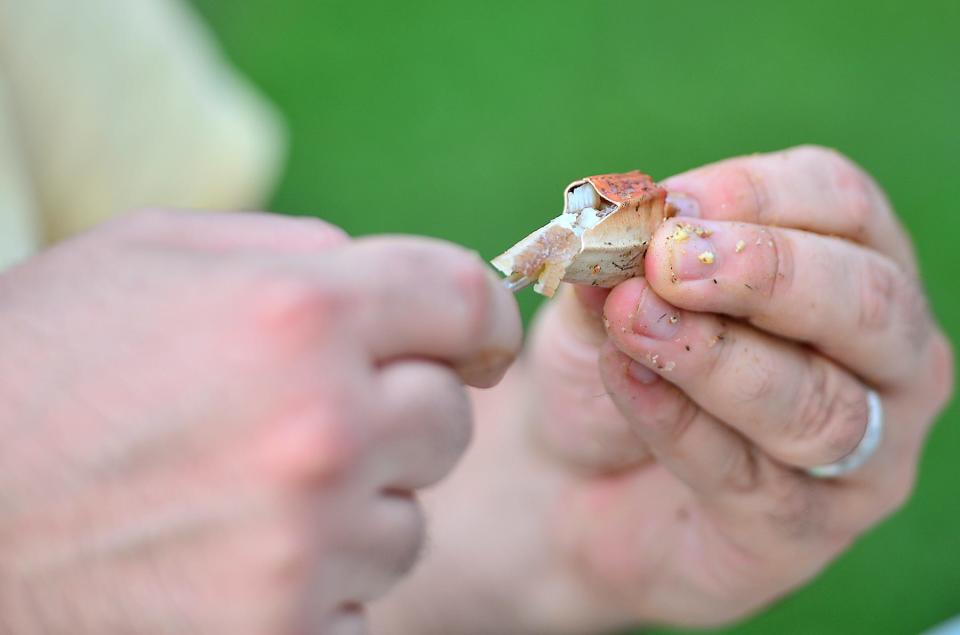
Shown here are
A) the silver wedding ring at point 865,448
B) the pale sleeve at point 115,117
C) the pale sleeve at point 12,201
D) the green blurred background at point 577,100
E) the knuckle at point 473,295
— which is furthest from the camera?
the green blurred background at point 577,100

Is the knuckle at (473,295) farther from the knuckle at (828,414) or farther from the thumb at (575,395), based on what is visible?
the knuckle at (828,414)

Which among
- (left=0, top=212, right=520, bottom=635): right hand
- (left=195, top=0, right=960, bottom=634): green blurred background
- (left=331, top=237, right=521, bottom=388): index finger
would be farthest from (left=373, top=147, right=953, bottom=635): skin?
(left=195, top=0, right=960, bottom=634): green blurred background

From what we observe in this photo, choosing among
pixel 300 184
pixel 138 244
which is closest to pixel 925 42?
pixel 300 184

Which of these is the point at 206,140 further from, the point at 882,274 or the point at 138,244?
the point at 882,274

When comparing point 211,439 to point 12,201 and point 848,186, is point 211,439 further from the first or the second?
point 12,201

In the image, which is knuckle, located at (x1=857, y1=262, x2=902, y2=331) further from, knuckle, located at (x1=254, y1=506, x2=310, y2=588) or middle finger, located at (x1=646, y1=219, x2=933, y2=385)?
knuckle, located at (x1=254, y1=506, x2=310, y2=588)

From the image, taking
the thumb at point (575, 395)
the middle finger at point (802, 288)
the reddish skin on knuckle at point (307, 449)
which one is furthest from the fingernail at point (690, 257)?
the reddish skin on knuckle at point (307, 449)

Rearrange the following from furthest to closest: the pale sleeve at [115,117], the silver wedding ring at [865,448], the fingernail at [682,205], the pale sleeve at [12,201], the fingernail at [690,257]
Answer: the pale sleeve at [115,117] → the pale sleeve at [12,201] → the silver wedding ring at [865,448] → the fingernail at [682,205] → the fingernail at [690,257]
